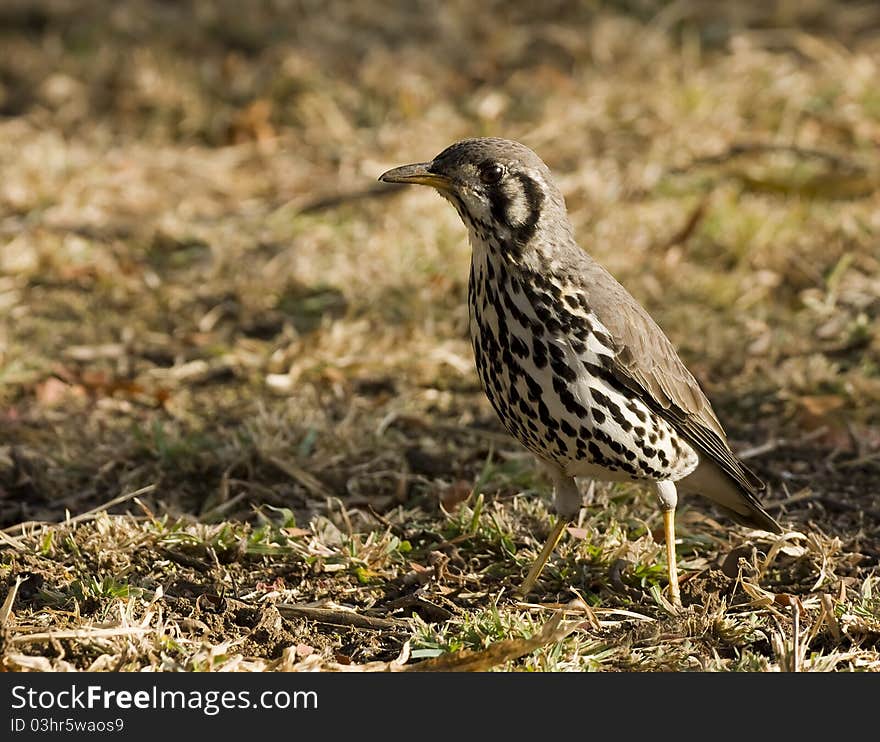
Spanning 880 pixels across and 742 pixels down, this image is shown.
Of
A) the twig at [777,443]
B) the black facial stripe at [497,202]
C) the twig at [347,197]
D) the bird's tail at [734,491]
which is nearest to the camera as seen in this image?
the black facial stripe at [497,202]

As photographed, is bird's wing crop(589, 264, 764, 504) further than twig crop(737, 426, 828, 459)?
No

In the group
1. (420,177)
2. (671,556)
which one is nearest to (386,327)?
(420,177)

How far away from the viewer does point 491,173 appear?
189 inches

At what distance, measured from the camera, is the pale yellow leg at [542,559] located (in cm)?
486

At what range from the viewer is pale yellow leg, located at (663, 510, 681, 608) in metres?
4.79

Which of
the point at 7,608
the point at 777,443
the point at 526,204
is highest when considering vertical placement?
the point at 526,204

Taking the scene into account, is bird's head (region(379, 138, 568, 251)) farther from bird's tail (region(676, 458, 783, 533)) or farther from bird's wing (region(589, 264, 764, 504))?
bird's tail (region(676, 458, 783, 533))

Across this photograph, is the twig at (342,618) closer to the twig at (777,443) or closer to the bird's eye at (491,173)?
the bird's eye at (491,173)

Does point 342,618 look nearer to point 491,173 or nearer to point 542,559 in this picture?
point 542,559

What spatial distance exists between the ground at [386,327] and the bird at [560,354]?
394mm

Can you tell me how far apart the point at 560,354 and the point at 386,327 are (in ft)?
8.55

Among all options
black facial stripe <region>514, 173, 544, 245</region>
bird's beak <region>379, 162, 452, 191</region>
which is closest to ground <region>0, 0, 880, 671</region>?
black facial stripe <region>514, 173, 544, 245</region>

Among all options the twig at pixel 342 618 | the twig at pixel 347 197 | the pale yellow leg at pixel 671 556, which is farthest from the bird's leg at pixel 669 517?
the twig at pixel 347 197
